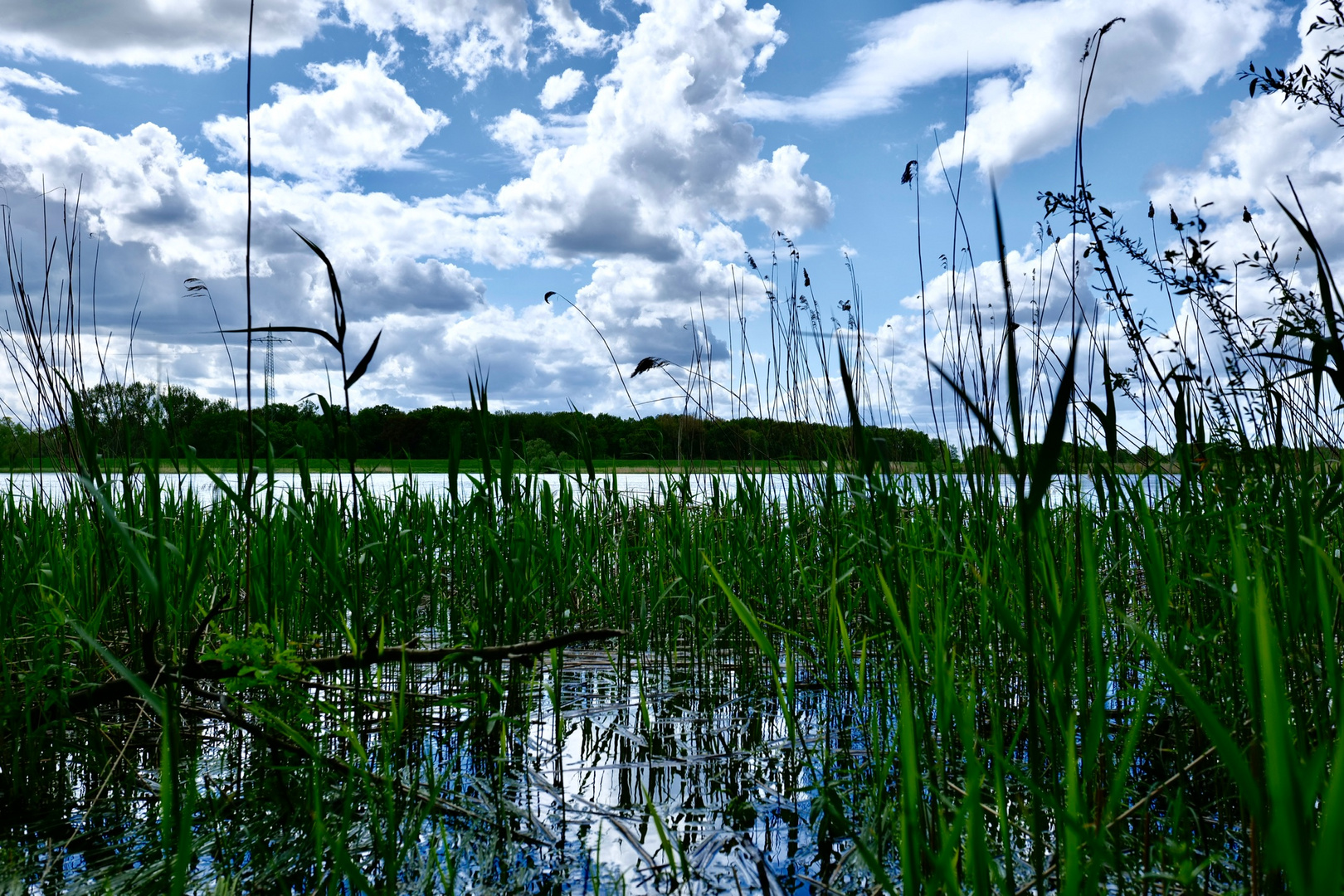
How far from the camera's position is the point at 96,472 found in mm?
1244

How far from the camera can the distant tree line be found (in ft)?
6.71

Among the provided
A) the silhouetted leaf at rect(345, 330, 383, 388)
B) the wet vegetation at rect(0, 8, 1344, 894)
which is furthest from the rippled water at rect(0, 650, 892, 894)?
the silhouetted leaf at rect(345, 330, 383, 388)

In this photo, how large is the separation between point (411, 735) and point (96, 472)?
0.76 m

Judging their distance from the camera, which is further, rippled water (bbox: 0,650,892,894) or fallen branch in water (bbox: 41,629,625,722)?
fallen branch in water (bbox: 41,629,625,722)

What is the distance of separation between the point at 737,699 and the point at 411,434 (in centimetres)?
121

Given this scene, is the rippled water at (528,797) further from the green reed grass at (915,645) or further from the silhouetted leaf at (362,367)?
the silhouetted leaf at (362,367)

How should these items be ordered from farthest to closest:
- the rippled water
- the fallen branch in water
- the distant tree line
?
the distant tree line
the fallen branch in water
the rippled water

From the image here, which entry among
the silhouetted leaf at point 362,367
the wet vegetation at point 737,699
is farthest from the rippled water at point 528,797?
the silhouetted leaf at point 362,367

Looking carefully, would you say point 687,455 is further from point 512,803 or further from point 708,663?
point 512,803

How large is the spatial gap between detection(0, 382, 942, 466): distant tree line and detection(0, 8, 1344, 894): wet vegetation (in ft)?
0.37

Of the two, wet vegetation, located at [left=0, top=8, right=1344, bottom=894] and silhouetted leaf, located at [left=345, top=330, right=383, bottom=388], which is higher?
silhouetted leaf, located at [left=345, top=330, right=383, bottom=388]

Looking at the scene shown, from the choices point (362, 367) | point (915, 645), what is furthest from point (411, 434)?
point (915, 645)

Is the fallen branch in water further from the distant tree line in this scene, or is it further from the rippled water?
the distant tree line

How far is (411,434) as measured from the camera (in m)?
2.30
